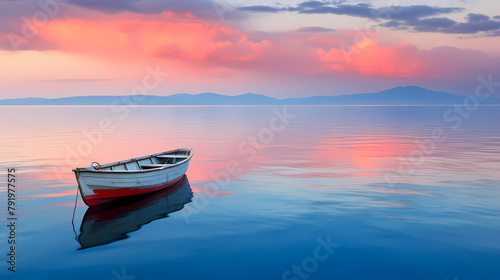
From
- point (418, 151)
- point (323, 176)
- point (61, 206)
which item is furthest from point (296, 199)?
point (418, 151)

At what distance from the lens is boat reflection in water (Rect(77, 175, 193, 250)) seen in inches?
554

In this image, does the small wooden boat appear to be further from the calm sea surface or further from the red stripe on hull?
the calm sea surface

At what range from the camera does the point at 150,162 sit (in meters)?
24.8

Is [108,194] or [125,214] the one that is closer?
[125,214]

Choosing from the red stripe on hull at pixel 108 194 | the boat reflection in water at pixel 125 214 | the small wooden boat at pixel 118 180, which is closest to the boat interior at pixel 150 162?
the small wooden boat at pixel 118 180

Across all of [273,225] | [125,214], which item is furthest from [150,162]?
[273,225]

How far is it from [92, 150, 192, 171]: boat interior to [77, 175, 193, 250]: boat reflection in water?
81.1 inches

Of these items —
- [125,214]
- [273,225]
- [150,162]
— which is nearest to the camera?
[273,225]

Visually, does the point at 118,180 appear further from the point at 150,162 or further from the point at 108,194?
the point at 150,162

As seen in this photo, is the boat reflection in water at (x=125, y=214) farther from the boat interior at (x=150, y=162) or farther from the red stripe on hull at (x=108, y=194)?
the boat interior at (x=150, y=162)

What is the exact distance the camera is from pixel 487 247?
1284cm

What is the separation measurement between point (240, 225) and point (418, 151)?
1112 inches

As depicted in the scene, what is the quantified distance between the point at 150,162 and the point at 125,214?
27.1 ft

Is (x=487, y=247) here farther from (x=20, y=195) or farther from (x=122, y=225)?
(x=20, y=195)
